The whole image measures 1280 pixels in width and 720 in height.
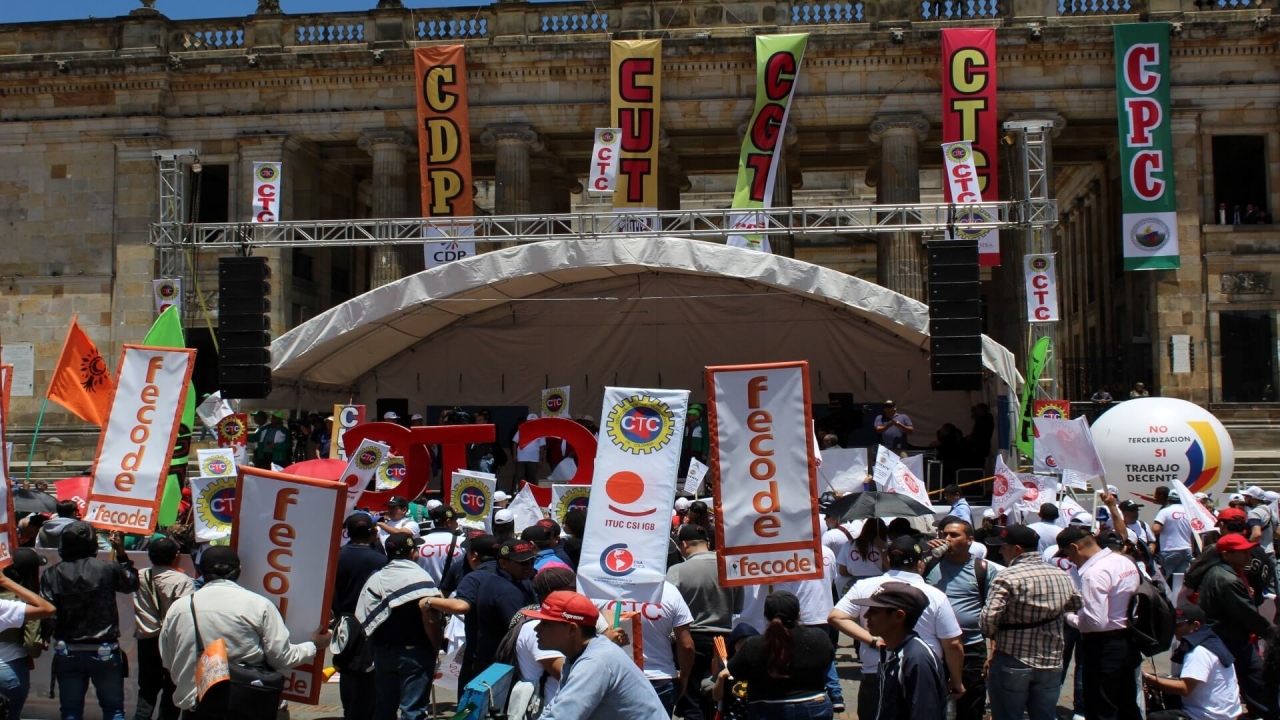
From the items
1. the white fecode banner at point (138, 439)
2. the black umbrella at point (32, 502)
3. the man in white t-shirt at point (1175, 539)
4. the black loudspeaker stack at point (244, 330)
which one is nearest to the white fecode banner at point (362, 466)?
the white fecode banner at point (138, 439)

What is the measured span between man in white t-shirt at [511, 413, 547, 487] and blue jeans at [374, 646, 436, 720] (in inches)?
455

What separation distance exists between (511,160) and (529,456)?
36.5 ft

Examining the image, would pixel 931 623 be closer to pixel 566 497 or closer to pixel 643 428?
pixel 643 428

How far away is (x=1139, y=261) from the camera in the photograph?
28.2 m

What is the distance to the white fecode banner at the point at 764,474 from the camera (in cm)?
853

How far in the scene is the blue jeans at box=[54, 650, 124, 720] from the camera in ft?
28.3

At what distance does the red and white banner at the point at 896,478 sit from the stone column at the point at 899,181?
14706 mm

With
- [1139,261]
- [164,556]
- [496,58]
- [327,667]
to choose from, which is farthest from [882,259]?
[164,556]

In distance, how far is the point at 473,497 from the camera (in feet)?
43.8

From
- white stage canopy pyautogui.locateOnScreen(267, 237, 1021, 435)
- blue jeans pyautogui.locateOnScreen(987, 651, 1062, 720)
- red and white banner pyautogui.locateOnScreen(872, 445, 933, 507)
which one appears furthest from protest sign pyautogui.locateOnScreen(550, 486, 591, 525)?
white stage canopy pyautogui.locateOnScreen(267, 237, 1021, 435)

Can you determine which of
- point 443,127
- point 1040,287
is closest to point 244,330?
point 443,127

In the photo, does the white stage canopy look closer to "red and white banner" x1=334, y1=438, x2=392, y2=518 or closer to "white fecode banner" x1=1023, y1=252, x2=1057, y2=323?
"white fecode banner" x1=1023, y1=252, x2=1057, y2=323

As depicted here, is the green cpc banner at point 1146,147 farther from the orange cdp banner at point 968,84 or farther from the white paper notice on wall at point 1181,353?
the orange cdp banner at point 968,84

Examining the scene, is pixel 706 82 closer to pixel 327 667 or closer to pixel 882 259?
pixel 882 259
